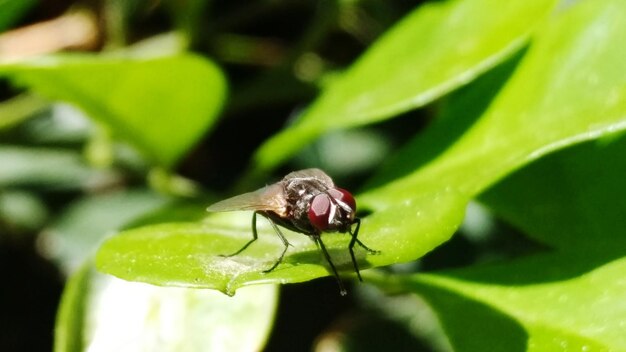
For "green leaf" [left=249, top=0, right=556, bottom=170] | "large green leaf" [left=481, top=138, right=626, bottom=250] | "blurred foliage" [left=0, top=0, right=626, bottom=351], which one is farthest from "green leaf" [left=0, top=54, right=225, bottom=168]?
"large green leaf" [left=481, top=138, right=626, bottom=250]

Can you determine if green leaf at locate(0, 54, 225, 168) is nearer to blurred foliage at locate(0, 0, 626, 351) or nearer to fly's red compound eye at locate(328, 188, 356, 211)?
blurred foliage at locate(0, 0, 626, 351)

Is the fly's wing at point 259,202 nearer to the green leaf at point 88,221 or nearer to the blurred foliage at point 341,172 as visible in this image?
the blurred foliage at point 341,172

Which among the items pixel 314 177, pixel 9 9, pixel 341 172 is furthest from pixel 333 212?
pixel 341 172

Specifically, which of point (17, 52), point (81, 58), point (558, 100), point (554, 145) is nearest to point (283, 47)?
point (17, 52)

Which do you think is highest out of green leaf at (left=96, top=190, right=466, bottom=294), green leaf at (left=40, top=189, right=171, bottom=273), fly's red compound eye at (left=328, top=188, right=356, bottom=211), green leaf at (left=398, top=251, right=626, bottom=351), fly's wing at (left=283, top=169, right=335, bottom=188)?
green leaf at (left=96, top=190, right=466, bottom=294)

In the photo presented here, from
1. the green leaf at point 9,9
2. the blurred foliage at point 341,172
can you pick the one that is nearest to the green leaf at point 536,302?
the blurred foliage at point 341,172

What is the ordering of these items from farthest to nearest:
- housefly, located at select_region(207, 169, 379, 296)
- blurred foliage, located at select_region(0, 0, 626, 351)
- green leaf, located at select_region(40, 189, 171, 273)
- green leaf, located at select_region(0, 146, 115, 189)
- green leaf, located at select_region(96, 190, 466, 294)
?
green leaf, located at select_region(0, 146, 115, 189) → green leaf, located at select_region(40, 189, 171, 273) → housefly, located at select_region(207, 169, 379, 296) → blurred foliage, located at select_region(0, 0, 626, 351) → green leaf, located at select_region(96, 190, 466, 294)

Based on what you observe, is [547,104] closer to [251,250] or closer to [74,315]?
[251,250]
